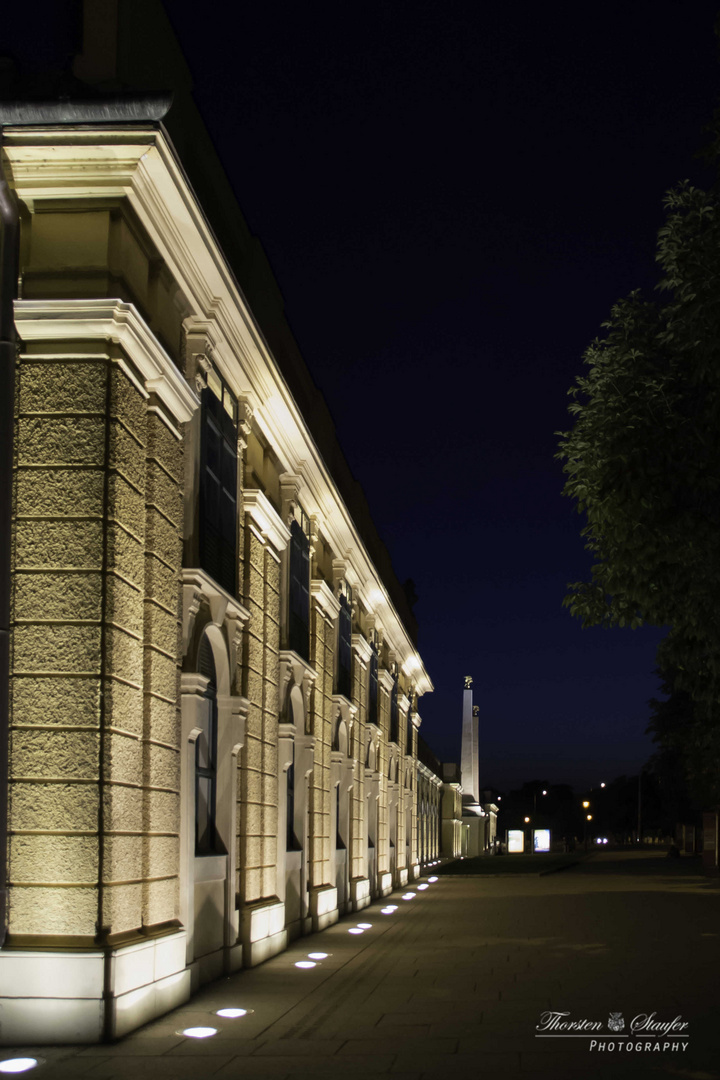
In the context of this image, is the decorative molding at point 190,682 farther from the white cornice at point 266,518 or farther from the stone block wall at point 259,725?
the white cornice at point 266,518

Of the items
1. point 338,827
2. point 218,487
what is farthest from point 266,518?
point 338,827

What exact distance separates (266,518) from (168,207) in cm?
571

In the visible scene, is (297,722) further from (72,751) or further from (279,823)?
(72,751)

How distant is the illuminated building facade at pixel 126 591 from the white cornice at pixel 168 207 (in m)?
0.02

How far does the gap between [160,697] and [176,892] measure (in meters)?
1.77

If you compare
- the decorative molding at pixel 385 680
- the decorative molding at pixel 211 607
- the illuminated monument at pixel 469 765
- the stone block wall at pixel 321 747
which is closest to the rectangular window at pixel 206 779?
the decorative molding at pixel 211 607

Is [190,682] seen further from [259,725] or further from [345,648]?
[345,648]

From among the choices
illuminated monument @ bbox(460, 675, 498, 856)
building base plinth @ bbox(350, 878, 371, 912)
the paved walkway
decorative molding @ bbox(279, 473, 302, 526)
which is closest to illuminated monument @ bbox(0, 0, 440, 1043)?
the paved walkway

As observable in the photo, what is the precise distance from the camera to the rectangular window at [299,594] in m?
17.8

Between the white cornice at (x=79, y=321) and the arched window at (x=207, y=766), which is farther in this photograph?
the arched window at (x=207, y=766)

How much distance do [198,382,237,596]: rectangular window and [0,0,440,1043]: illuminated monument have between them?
49 mm

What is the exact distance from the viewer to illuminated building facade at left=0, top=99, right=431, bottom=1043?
910 centimetres

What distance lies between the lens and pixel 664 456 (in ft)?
41.8

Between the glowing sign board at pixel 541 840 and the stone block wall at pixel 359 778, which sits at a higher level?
the stone block wall at pixel 359 778
